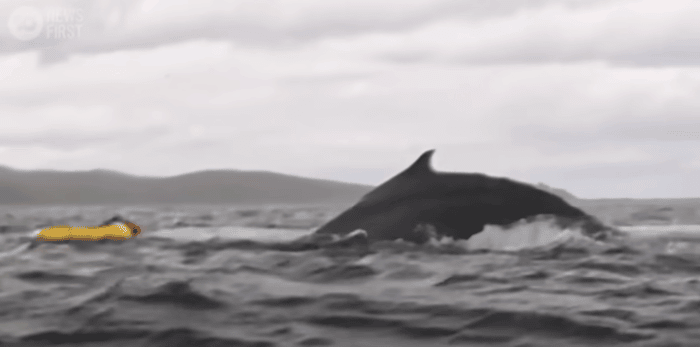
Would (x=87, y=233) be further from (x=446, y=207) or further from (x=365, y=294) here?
(x=365, y=294)

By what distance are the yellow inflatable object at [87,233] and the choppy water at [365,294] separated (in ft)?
5.76

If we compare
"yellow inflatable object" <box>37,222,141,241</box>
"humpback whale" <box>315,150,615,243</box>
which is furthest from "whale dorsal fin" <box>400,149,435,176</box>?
"yellow inflatable object" <box>37,222,141,241</box>

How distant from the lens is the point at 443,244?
38.2ft

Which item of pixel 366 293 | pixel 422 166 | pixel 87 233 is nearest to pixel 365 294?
pixel 366 293

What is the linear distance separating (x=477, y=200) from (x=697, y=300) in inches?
197

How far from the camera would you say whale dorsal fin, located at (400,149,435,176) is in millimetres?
12289

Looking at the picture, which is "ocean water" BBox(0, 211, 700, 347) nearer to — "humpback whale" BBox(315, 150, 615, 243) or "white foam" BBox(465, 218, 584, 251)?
"white foam" BBox(465, 218, 584, 251)

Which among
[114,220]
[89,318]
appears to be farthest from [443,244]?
[114,220]

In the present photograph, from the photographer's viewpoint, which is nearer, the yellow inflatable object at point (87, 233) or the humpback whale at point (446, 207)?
the humpback whale at point (446, 207)

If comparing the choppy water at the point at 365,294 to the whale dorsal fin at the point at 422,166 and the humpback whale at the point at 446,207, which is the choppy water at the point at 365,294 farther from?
the whale dorsal fin at the point at 422,166

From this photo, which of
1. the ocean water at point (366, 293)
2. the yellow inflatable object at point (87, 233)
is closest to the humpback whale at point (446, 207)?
the ocean water at point (366, 293)

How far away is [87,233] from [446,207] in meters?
6.90

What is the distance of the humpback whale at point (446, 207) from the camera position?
11914 millimetres

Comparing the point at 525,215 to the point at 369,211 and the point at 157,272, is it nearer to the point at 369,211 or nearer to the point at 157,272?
the point at 369,211
